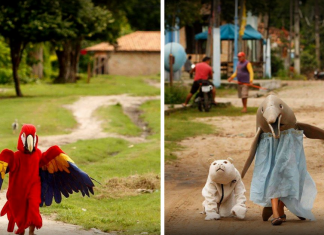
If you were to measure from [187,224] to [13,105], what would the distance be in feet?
53.6

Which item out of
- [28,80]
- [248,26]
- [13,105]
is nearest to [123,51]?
[28,80]

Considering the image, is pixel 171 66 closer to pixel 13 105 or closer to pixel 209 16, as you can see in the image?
pixel 209 16

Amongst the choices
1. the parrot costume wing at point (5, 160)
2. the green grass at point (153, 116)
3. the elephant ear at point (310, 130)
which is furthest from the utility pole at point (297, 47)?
the green grass at point (153, 116)

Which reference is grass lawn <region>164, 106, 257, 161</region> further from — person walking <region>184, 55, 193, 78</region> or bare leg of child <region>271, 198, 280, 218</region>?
bare leg of child <region>271, 198, 280, 218</region>

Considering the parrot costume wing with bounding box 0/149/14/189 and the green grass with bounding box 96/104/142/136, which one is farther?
the green grass with bounding box 96/104/142/136

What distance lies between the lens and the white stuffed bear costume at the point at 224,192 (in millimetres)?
7148

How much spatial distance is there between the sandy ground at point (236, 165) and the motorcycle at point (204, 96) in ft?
0.70

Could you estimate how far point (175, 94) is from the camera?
26.5 ft

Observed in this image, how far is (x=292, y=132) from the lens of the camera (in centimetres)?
686

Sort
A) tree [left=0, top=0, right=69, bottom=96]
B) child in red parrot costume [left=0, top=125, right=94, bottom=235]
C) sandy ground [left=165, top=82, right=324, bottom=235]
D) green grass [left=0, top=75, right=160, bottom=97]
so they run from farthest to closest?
green grass [left=0, top=75, right=160, bottom=97] → tree [left=0, top=0, right=69, bottom=96] → child in red parrot costume [left=0, top=125, right=94, bottom=235] → sandy ground [left=165, top=82, right=324, bottom=235]

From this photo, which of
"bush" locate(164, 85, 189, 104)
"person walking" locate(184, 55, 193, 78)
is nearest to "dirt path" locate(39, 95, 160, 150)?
"person walking" locate(184, 55, 193, 78)

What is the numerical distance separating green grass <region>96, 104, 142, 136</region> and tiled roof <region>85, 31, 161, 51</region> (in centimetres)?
2872

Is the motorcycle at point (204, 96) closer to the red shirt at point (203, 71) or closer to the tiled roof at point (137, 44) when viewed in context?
the red shirt at point (203, 71)

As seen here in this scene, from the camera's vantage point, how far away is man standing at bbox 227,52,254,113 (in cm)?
823
